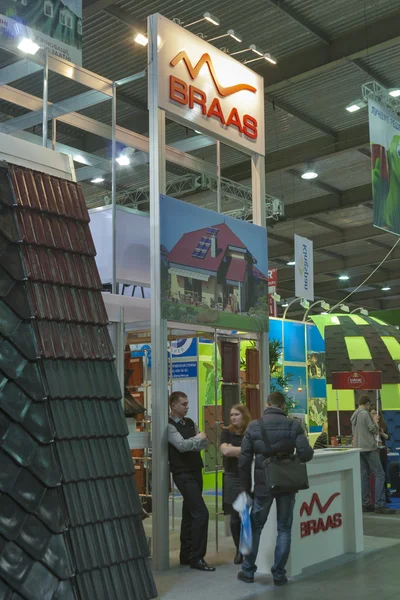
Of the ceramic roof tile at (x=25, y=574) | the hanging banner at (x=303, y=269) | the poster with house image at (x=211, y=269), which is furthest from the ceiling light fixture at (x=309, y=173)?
the ceramic roof tile at (x=25, y=574)

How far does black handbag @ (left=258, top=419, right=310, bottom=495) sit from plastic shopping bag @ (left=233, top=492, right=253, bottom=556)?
289 mm

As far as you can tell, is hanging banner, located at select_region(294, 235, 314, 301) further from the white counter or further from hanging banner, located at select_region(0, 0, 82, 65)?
hanging banner, located at select_region(0, 0, 82, 65)

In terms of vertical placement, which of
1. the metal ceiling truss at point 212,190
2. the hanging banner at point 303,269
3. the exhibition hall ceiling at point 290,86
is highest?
the exhibition hall ceiling at point 290,86

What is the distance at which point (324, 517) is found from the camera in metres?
6.59

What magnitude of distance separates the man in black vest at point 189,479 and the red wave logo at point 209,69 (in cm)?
323

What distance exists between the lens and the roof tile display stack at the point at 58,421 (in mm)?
3381

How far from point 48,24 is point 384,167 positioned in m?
4.05

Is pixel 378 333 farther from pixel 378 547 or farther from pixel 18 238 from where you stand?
pixel 18 238

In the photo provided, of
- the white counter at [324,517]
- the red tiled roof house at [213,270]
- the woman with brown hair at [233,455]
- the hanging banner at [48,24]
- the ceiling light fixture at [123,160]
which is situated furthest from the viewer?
the ceiling light fixture at [123,160]

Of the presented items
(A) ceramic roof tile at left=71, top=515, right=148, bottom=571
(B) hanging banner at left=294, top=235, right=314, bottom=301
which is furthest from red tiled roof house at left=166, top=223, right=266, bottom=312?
(B) hanging banner at left=294, top=235, right=314, bottom=301

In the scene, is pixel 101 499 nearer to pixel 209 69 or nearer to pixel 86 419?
pixel 86 419

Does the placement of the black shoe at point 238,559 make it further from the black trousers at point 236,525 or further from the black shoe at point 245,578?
the black shoe at point 245,578

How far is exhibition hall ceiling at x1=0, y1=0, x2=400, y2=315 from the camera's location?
987 cm

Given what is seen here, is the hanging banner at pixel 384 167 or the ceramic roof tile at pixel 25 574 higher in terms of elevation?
the hanging banner at pixel 384 167
